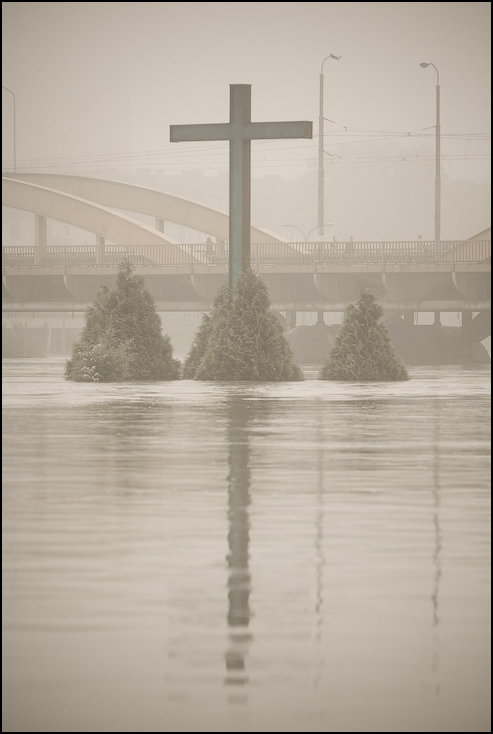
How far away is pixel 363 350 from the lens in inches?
1168

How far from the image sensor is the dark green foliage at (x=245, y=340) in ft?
92.9

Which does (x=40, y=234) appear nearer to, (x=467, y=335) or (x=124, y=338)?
(x=467, y=335)

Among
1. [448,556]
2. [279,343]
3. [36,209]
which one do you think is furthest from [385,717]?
[36,209]

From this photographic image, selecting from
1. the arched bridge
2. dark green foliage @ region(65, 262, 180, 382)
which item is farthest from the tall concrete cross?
the arched bridge

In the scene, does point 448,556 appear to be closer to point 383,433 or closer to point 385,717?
point 385,717

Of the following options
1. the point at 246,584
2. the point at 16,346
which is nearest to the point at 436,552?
the point at 246,584

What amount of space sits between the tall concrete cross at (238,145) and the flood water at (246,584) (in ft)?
49.4

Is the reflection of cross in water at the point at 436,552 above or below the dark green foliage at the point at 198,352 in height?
below

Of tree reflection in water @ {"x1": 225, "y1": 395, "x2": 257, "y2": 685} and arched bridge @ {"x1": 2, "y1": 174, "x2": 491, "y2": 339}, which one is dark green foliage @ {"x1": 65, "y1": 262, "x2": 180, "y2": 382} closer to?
tree reflection in water @ {"x1": 225, "y1": 395, "x2": 257, "y2": 685}

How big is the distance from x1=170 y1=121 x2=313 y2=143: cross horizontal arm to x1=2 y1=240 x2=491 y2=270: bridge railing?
28.1m

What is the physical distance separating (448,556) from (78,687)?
11.2 ft

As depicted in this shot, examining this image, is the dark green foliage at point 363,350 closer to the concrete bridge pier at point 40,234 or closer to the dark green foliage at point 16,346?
the dark green foliage at point 16,346

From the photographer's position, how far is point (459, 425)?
56.6ft

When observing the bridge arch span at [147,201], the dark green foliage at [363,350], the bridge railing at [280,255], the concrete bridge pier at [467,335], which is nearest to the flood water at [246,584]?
the dark green foliage at [363,350]
